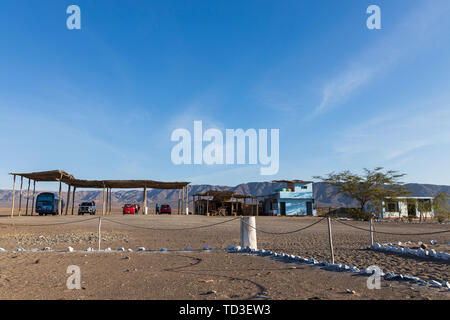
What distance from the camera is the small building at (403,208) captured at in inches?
1422

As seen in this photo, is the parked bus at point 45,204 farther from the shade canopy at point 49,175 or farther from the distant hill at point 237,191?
the distant hill at point 237,191

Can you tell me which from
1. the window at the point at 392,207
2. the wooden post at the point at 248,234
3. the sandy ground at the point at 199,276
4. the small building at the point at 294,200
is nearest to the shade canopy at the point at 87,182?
the small building at the point at 294,200

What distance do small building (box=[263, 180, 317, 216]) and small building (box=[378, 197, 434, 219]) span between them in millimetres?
8659

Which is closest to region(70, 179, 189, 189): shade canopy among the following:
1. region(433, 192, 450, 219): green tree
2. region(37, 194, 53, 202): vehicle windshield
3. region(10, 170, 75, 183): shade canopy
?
region(10, 170, 75, 183): shade canopy

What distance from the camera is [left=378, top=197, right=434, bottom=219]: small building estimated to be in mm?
36125

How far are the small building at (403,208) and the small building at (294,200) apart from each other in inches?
341

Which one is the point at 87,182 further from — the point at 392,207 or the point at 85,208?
the point at 392,207

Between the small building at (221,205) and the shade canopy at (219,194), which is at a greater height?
the shade canopy at (219,194)

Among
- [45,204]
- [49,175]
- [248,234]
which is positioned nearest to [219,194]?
[49,175]

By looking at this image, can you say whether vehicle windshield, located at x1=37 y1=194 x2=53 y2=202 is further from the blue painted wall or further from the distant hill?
the distant hill
